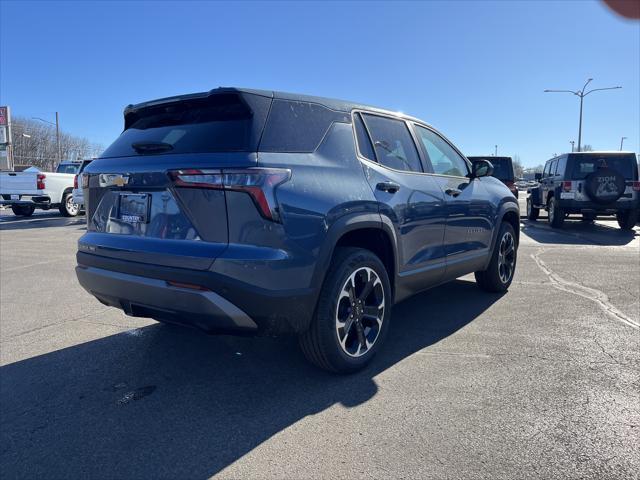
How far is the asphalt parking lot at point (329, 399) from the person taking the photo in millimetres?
2328

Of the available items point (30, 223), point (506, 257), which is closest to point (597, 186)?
point (506, 257)

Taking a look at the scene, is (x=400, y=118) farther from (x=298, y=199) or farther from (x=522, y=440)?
(x=522, y=440)

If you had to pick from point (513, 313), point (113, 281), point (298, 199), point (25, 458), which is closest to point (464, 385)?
point (298, 199)

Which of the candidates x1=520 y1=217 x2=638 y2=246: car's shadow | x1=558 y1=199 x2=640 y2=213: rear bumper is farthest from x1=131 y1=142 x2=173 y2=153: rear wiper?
x1=558 y1=199 x2=640 y2=213: rear bumper

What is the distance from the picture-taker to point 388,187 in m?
3.45

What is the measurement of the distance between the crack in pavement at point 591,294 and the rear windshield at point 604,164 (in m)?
6.26

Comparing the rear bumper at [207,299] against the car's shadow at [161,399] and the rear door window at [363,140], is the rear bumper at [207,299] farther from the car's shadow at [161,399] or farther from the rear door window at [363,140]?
the rear door window at [363,140]

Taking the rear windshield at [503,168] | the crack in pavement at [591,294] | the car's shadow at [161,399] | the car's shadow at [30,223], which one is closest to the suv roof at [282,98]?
the car's shadow at [161,399]

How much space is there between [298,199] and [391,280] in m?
1.22

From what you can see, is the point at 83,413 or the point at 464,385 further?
the point at 464,385

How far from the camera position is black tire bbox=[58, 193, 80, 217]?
16672 millimetres

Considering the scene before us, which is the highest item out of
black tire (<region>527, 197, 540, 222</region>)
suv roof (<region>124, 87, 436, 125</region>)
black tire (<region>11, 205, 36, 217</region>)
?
suv roof (<region>124, 87, 436, 125</region>)

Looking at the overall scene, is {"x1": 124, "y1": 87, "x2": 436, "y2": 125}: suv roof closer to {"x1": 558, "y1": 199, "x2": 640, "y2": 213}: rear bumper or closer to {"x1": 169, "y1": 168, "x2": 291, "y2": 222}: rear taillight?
{"x1": 169, "y1": 168, "x2": 291, "y2": 222}: rear taillight

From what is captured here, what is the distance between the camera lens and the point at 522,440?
8.21ft
